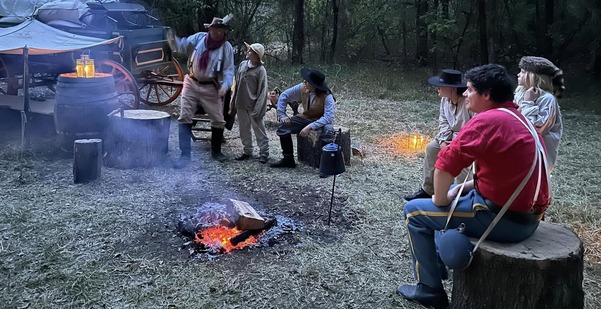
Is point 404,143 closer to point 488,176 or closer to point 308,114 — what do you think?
point 308,114

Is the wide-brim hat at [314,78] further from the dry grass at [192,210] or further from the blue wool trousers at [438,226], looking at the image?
the blue wool trousers at [438,226]

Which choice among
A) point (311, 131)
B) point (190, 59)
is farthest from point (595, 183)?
point (190, 59)

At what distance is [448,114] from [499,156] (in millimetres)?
2227

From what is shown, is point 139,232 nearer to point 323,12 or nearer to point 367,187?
point 367,187

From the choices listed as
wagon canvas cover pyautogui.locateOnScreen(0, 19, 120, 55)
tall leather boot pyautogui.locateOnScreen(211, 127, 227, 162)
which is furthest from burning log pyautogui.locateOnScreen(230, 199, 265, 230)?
wagon canvas cover pyautogui.locateOnScreen(0, 19, 120, 55)

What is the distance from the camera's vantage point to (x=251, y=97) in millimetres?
6465

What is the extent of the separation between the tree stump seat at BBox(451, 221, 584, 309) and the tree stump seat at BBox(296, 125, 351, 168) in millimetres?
3397

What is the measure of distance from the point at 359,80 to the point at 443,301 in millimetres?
10169

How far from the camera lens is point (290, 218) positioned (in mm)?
4703

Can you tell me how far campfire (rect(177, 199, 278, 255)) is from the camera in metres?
4.05

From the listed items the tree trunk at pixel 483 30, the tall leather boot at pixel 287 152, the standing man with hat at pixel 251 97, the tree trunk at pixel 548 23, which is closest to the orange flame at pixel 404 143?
the tall leather boot at pixel 287 152

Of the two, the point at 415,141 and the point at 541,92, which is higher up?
the point at 541,92

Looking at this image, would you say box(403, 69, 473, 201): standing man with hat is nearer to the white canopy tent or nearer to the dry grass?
the dry grass

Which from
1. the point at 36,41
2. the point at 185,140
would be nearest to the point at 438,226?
the point at 185,140
